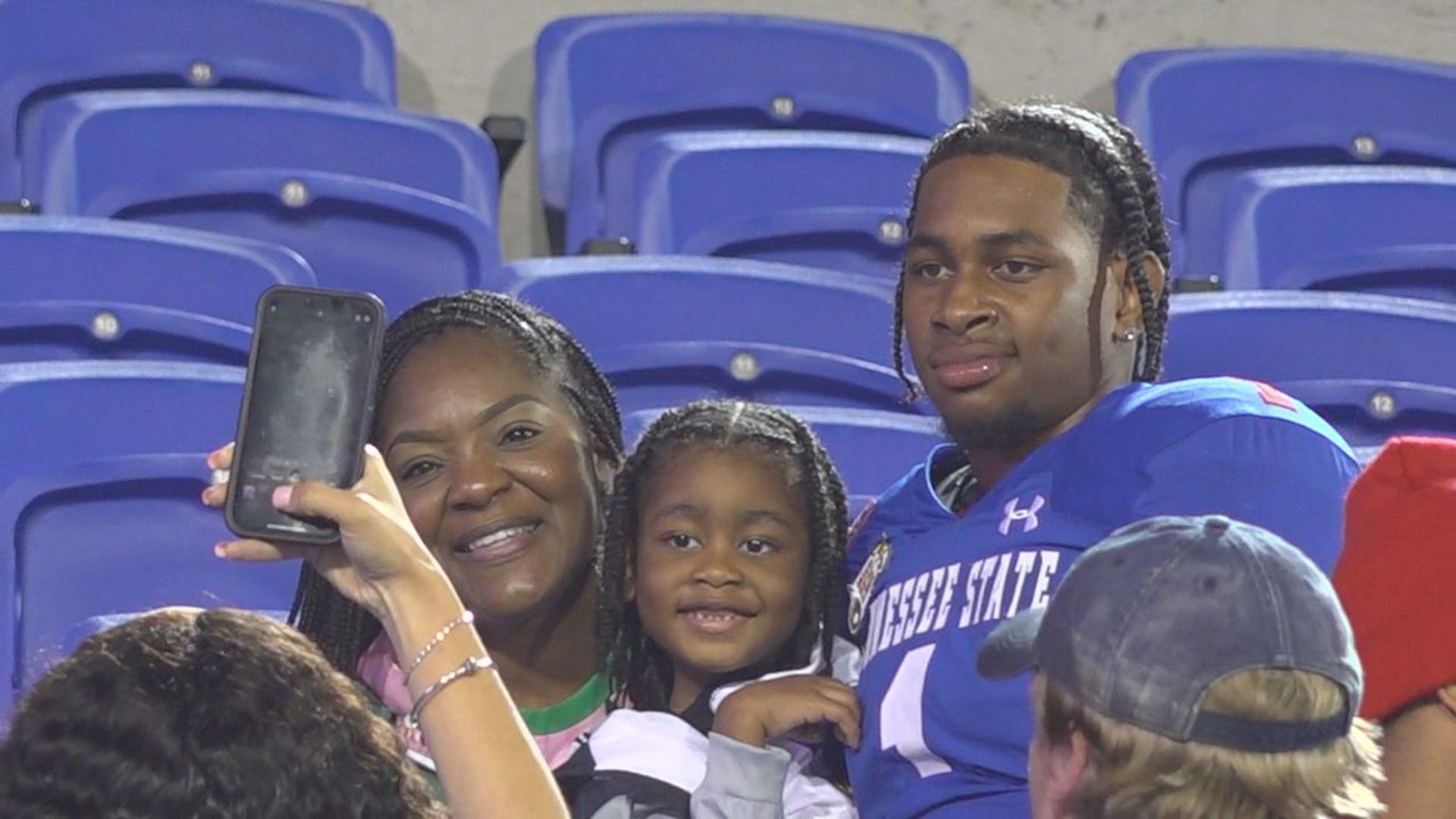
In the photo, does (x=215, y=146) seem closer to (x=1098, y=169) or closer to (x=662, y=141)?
(x=662, y=141)

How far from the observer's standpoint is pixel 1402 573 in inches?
77.8

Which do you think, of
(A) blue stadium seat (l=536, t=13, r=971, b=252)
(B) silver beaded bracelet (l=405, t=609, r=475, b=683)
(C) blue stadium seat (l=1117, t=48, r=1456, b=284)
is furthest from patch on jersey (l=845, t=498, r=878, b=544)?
(C) blue stadium seat (l=1117, t=48, r=1456, b=284)

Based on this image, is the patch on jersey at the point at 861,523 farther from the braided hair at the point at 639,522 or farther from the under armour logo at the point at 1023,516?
the under armour logo at the point at 1023,516

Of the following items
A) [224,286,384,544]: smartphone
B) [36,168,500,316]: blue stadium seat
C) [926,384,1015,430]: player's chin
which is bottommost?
[36,168,500,316]: blue stadium seat

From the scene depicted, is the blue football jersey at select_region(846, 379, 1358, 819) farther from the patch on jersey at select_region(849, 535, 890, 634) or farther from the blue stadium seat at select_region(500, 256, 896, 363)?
the blue stadium seat at select_region(500, 256, 896, 363)

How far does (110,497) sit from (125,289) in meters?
0.37

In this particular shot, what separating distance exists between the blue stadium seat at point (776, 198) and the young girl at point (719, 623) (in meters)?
1.05

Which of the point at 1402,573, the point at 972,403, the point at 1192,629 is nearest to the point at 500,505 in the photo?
the point at 972,403

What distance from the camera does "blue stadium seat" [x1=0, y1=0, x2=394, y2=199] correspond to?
3809 mm

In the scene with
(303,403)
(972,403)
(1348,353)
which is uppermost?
(303,403)

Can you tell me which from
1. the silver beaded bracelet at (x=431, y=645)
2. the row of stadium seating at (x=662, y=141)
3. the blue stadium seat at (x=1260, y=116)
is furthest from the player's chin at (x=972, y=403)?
the blue stadium seat at (x=1260, y=116)

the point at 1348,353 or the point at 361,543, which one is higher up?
the point at 361,543

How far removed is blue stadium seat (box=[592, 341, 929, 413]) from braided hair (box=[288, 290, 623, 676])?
46 cm

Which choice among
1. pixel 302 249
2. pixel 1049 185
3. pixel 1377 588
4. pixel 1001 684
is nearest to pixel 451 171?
pixel 302 249
